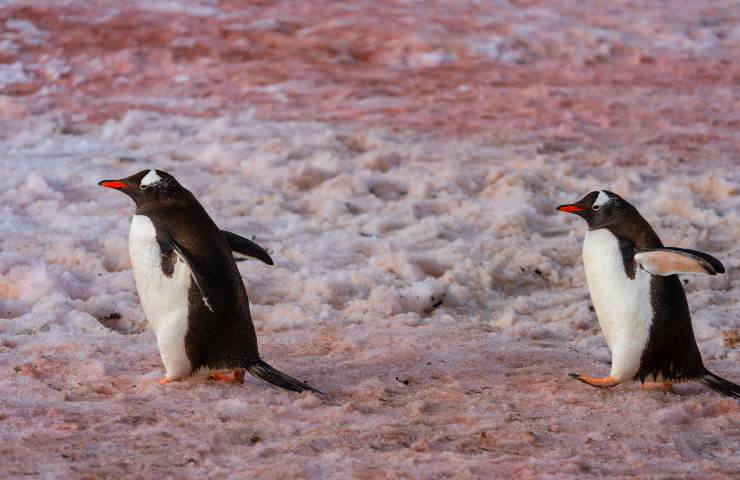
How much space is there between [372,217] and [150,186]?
263 centimetres

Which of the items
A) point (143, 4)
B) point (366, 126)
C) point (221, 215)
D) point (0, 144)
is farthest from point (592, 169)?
point (143, 4)

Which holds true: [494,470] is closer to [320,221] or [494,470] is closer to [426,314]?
[426,314]

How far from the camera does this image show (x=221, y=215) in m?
6.35

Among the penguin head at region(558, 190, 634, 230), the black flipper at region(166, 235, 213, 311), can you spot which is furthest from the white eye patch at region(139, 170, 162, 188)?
the penguin head at region(558, 190, 634, 230)

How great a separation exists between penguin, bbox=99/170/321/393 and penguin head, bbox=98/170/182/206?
0.01 meters

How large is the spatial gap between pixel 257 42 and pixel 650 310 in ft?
22.1

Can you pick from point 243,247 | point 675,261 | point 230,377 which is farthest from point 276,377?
point 675,261

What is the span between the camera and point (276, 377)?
3.73m

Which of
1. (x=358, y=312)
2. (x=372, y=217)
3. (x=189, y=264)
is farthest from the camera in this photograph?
→ (x=372, y=217)

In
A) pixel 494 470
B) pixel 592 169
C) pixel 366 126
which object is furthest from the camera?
pixel 366 126

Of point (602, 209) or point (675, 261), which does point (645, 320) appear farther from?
point (602, 209)

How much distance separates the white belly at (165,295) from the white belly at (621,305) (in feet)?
4.95

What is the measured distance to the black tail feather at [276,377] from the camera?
3.69 m

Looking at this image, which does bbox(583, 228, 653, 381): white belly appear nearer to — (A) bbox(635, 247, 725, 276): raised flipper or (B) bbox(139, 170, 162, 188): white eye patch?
(A) bbox(635, 247, 725, 276): raised flipper
